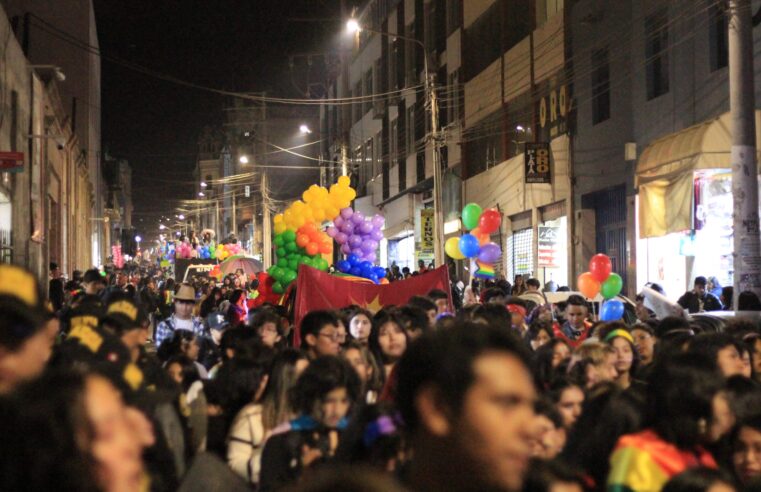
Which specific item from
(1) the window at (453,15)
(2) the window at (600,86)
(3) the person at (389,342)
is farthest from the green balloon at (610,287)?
(1) the window at (453,15)

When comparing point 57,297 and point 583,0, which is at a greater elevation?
point 583,0

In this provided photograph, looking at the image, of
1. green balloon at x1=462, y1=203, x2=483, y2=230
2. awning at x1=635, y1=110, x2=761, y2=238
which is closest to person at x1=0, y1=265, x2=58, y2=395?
awning at x1=635, y1=110, x2=761, y2=238

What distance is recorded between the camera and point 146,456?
11.3 feet

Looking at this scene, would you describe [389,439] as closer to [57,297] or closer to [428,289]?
[428,289]

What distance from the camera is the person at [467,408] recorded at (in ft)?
7.95

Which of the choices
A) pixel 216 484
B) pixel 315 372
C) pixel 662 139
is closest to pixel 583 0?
pixel 662 139

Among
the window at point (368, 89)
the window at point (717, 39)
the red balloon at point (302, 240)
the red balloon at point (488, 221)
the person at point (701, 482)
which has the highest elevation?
the window at point (368, 89)

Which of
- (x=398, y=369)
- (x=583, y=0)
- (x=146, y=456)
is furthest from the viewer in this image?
(x=583, y=0)

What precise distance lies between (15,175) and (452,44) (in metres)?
Result: 18.3

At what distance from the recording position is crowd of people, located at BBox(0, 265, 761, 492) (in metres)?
2.34

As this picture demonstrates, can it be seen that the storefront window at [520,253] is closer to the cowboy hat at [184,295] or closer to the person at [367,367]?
the cowboy hat at [184,295]

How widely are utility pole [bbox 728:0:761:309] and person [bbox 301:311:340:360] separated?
829 cm

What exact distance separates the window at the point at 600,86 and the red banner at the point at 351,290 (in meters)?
10.9

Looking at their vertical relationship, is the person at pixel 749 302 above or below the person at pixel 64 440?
below
